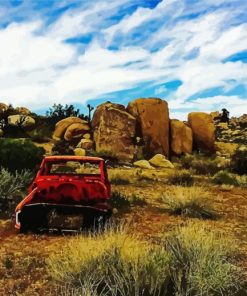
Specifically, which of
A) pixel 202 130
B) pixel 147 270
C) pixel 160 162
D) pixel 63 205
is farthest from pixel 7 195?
pixel 202 130

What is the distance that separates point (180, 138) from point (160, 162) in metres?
4.99

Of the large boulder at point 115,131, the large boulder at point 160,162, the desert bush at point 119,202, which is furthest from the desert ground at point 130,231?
the large boulder at point 115,131

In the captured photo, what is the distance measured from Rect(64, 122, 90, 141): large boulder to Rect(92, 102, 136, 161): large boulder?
1.82 m

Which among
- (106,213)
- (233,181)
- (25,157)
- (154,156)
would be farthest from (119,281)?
(154,156)

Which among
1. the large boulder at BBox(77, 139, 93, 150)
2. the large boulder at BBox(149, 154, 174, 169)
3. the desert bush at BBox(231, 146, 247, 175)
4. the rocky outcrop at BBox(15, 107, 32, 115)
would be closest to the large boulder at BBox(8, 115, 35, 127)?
the rocky outcrop at BBox(15, 107, 32, 115)

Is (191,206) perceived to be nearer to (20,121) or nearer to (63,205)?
(63,205)

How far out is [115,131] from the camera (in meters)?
29.6

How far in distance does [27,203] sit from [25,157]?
7778 millimetres

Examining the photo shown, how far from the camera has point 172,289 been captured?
213 inches

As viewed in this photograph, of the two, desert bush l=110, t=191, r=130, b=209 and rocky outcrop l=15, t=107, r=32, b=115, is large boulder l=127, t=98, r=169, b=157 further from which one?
desert bush l=110, t=191, r=130, b=209

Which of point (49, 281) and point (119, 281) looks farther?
point (49, 281)

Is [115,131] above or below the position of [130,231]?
above

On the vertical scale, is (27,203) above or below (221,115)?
below

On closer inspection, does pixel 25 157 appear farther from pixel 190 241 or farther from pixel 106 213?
pixel 190 241
